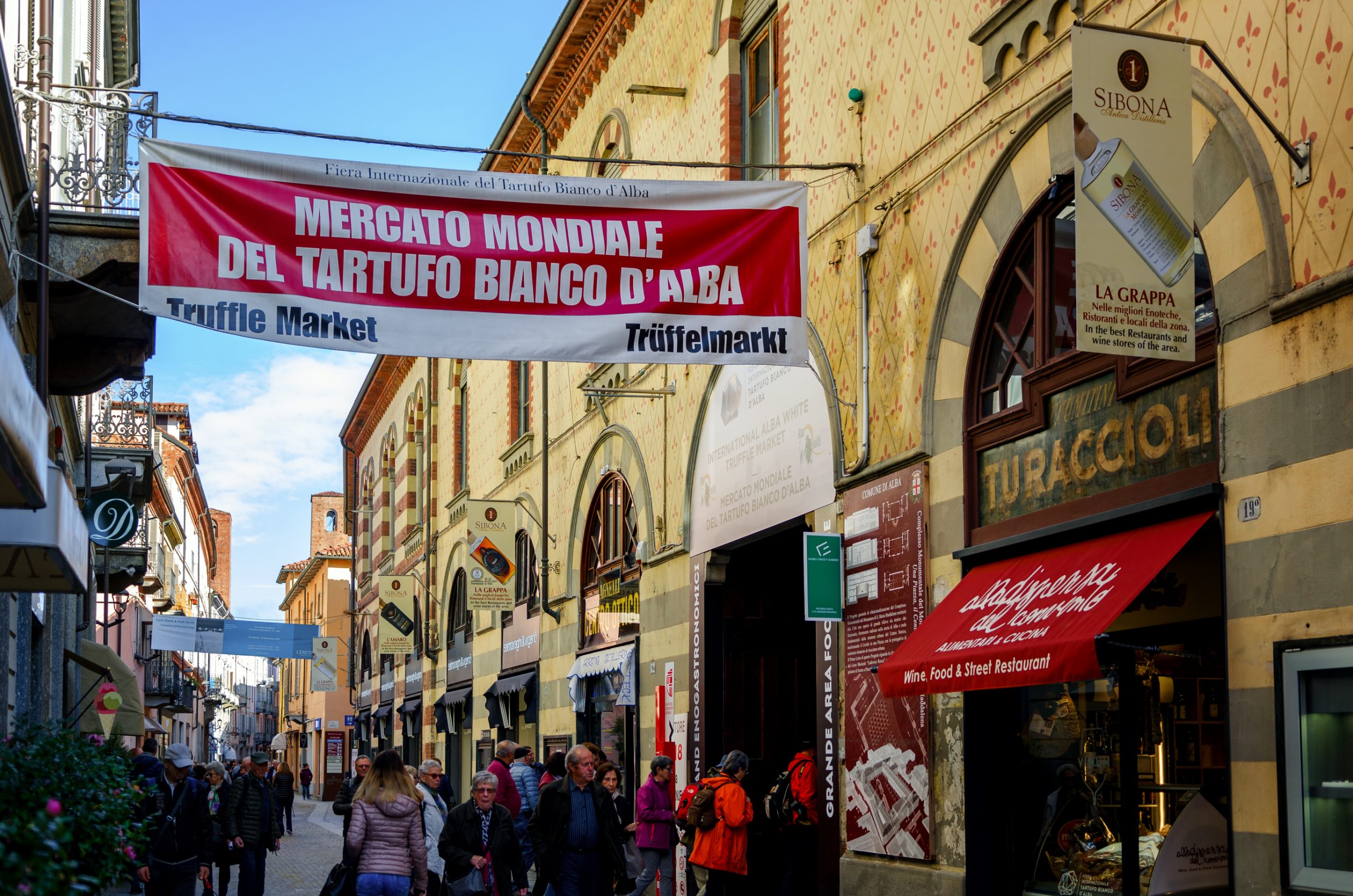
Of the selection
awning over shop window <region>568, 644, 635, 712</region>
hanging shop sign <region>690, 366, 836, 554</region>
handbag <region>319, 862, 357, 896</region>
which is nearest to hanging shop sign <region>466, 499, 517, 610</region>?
awning over shop window <region>568, 644, 635, 712</region>

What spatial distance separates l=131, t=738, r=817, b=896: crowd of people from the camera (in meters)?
10.0

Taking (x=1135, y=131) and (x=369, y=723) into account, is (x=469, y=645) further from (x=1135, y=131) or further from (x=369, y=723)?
(x=1135, y=131)

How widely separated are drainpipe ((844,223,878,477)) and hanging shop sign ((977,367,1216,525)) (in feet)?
5.92

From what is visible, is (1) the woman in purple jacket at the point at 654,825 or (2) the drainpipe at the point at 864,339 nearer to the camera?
(2) the drainpipe at the point at 864,339

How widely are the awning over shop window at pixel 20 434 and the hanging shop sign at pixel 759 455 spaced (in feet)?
27.3

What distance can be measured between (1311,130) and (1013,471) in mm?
3515

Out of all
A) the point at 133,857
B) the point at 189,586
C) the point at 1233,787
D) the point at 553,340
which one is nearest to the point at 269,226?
the point at 553,340

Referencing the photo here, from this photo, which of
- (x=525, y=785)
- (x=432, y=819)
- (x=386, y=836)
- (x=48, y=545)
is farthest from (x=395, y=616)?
(x=48, y=545)

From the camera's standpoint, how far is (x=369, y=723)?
50.0m

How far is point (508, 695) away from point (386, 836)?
55.3 feet

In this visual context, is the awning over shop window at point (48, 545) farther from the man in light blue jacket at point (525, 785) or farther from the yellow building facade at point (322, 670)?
the yellow building facade at point (322, 670)

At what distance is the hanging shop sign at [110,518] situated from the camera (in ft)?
66.2

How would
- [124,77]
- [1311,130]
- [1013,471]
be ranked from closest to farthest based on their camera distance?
[1311,130] → [1013,471] → [124,77]

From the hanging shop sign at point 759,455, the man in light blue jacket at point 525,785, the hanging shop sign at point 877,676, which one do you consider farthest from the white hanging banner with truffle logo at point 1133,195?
the man in light blue jacket at point 525,785
